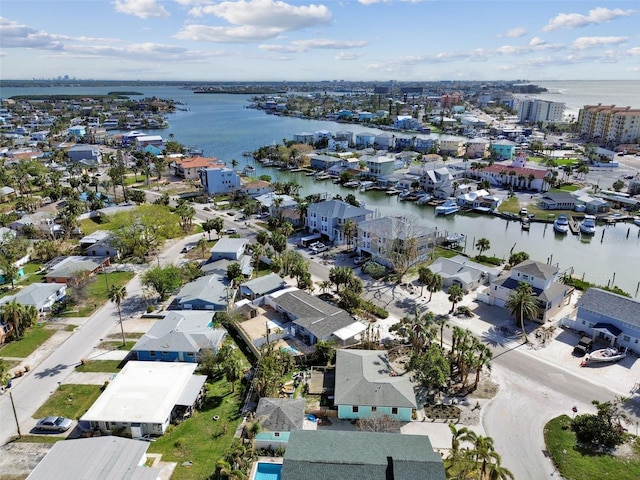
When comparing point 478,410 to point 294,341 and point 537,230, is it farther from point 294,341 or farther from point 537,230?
point 537,230

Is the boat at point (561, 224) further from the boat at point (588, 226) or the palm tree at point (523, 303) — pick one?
the palm tree at point (523, 303)

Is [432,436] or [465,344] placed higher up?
[465,344]

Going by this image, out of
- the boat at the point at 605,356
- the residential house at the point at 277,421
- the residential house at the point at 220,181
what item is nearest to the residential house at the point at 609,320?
the boat at the point at 605,356

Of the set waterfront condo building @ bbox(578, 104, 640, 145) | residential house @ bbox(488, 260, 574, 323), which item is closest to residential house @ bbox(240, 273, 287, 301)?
residential house @ bbox(488, 260, 574, 323)

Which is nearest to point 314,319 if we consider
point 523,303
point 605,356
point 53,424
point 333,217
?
point 523,303

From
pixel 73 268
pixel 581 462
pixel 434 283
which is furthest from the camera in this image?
pixel 73 268

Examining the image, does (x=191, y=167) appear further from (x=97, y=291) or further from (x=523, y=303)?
(x=523, y=303)

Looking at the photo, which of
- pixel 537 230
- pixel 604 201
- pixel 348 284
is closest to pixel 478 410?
pixel 348 284
